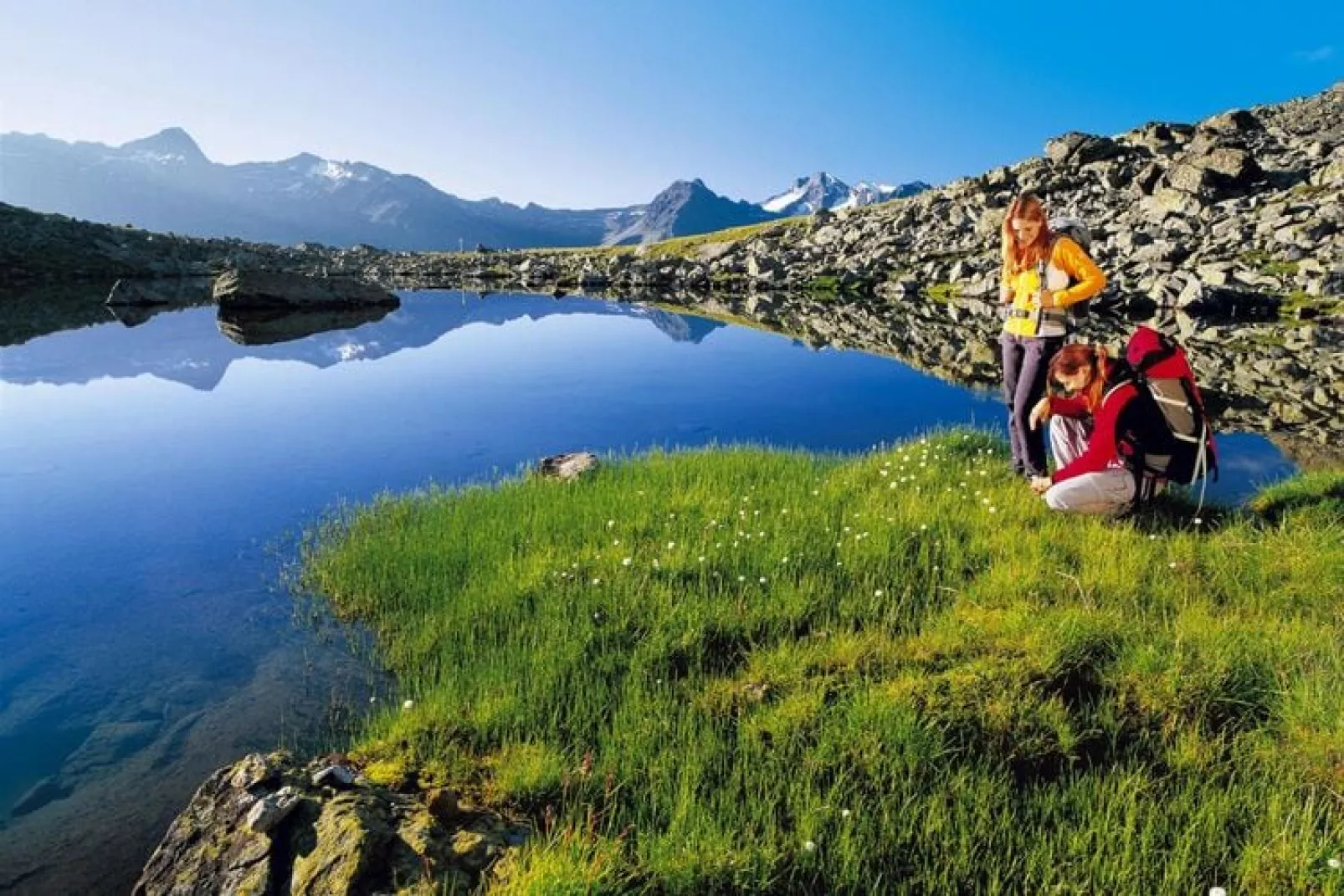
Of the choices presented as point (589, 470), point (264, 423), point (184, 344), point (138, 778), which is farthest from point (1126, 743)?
point (184, 344)

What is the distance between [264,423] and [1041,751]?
21073 mm

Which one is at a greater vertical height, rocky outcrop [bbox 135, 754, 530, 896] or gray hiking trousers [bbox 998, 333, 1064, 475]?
gray hiking trousers [bbox 998, 333, 1064, 475]

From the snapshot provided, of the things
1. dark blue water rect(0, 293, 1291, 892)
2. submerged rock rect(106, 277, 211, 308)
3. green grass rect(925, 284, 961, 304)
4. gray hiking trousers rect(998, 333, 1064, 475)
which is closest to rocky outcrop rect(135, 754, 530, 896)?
dark blue water rect(0, 293, 1291, 892)

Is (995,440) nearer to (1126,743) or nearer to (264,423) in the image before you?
(1126,743)

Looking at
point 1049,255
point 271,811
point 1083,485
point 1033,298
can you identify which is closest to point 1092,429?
point 1083,485

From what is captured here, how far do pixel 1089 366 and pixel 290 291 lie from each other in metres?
59.9

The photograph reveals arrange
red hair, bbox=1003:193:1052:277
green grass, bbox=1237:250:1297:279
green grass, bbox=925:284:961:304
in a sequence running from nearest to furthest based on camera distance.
→ red hair, bbox=1003:193:1052:277 → green grass, bbox=1237:250:1297:279 → green grass, bbox=925:284:961:304

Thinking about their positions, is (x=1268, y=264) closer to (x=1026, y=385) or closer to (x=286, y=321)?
(x=1026, y=385)

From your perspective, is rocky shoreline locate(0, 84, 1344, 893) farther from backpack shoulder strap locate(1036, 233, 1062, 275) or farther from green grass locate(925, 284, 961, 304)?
backpack shoulder strap locate(1036, 233, 1062, 275)

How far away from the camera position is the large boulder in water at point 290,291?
53656 mm

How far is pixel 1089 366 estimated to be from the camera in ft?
32.2

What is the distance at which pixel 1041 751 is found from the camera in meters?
5.59

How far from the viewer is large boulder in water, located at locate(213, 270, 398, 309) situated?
53.7m

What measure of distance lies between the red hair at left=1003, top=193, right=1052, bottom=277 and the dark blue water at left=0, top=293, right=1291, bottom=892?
5.89 metres
